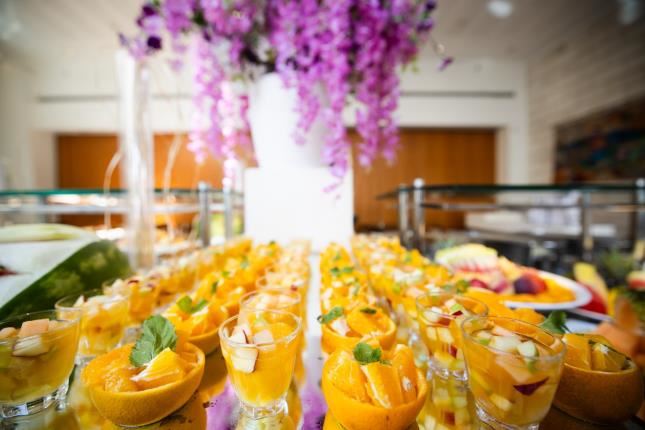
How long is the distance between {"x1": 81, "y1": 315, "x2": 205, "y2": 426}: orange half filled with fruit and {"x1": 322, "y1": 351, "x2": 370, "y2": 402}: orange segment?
0.20 m

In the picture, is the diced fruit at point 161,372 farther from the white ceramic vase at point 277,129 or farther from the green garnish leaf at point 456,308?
the white ceramic vase at point 277,129

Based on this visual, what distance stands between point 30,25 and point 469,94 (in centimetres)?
702

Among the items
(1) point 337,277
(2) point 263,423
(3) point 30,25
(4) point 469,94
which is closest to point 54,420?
(2) point 263,423

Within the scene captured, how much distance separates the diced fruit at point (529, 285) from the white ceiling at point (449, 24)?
14.3 ft

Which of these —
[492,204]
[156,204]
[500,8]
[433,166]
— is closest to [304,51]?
[492,204]

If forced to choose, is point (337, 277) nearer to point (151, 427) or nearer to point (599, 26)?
point (151, 427)

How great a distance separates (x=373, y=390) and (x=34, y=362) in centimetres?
47

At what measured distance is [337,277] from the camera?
2.89ft

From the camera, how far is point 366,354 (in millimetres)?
446

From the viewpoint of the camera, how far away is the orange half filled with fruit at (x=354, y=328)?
556 millimetres

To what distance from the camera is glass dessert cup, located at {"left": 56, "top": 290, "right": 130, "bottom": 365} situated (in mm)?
607

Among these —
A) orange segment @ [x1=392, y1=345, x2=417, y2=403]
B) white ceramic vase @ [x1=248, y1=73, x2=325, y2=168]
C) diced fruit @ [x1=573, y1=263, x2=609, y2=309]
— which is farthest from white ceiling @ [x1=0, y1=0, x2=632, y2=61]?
orange segment @ [x1=392, y1=345, x2=417, y2=403]

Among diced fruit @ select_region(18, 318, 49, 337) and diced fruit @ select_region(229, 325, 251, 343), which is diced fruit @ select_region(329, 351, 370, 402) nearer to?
diced fruit @ select_region(229, 325, 251, 343)

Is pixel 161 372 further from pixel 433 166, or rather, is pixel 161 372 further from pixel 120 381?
pixel 433 166
